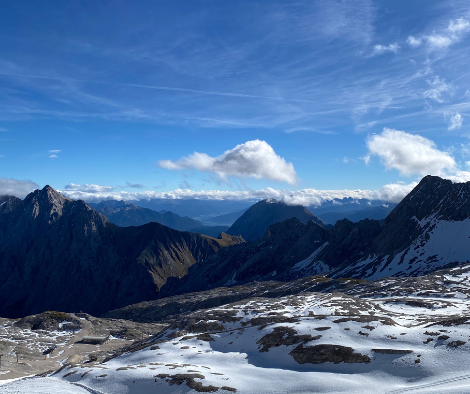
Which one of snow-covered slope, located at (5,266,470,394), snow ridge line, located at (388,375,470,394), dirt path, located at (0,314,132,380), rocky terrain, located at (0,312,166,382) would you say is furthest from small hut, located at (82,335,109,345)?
snow ridge line, located at (388,375,470,394)

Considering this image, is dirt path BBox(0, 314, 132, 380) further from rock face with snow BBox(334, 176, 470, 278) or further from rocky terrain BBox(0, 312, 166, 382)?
rock face with snow BBox(334, 176, 470, 278)

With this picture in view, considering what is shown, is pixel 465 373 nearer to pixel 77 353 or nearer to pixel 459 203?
pixel 77 353

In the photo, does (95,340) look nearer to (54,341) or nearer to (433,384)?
(54,341)

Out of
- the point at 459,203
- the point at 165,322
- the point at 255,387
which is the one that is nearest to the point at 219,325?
the point at 255,387

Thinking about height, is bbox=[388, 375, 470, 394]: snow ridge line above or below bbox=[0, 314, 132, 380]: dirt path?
above

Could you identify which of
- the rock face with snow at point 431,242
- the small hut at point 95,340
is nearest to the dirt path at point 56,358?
the small hut at point 95,340

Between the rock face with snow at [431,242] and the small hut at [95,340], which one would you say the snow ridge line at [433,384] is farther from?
the rock face with snow at [431,242]

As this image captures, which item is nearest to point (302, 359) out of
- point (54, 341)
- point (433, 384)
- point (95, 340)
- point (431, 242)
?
point (433, 384)

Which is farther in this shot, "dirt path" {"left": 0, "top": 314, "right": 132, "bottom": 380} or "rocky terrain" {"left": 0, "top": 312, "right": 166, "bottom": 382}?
"rocky terrain" {"left": 0, "top": 312, "right": 166, "bottom": 382}

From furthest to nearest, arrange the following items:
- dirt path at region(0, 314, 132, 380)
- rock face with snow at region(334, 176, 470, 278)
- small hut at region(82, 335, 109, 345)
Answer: rock face with snow at region(334, 176, 470, 278)
small hut at region(82, 335, 109, 345)
dirt path at region(0, 314, 132, 380)
